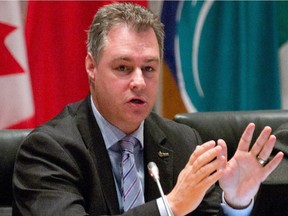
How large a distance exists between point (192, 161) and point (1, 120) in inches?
77.0

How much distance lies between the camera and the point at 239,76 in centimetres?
393

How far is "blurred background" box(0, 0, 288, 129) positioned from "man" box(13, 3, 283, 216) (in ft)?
4.32

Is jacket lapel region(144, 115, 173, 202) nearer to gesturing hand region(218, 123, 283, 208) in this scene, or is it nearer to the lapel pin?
the lapel pin

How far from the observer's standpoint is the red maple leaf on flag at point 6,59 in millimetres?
3414

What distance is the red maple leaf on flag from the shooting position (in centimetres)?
341

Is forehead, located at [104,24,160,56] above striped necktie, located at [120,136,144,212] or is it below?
above

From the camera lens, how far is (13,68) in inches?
135

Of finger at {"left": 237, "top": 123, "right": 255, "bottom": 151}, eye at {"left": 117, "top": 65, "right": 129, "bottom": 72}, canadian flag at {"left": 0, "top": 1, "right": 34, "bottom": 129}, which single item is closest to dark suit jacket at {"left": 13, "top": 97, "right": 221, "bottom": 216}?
eye at {"left": 117, "top": 65, "right": 129, "bottom": 72}

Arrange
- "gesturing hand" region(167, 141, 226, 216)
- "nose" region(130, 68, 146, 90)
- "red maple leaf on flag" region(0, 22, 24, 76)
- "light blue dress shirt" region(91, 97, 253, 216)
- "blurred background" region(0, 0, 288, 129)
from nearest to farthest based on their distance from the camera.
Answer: "gesturing hand" region(167, 141, 226, 216) < "nose" region(130, 68, 146, 90) < "light blue dress shirt" region(91, 97, 253, 216) < "red maple leaf on flag" region(0, 22, 24, 76) < "blurred background" region(0, 0, 288, 129)

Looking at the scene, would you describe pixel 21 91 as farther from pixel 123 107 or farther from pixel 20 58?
pixel 123 107

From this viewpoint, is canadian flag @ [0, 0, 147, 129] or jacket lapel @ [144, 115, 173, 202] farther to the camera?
canadian flag @ [0, 0, 147, 129]

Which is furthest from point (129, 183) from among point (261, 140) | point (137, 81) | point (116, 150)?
point (261, 140)

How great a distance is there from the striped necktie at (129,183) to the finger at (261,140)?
1.47 feet

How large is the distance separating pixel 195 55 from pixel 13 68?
1222 millimetres
